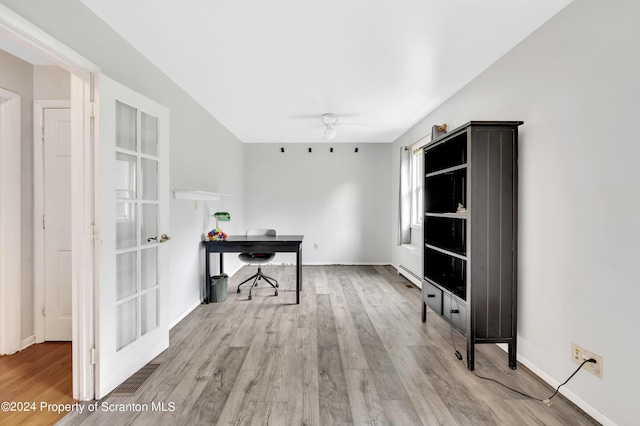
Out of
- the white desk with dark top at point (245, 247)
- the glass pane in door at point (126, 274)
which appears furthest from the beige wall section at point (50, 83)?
the white desk with dark top at point (245, 247)

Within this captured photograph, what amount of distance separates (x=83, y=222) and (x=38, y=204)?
1150mm

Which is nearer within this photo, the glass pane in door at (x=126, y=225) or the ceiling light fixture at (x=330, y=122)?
the glass pane in door at (x=126, y=225)

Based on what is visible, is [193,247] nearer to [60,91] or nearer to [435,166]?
[60,91]

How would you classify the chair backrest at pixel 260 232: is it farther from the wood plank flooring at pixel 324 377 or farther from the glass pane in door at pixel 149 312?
the glass pane in door at pixel 149 312

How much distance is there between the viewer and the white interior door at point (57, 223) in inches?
100

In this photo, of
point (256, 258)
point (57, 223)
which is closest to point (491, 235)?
point (256, 258)

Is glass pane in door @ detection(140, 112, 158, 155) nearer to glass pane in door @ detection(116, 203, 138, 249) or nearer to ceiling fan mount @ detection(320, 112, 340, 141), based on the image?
glass pane in door @ detection(116, 203, 138, 249)

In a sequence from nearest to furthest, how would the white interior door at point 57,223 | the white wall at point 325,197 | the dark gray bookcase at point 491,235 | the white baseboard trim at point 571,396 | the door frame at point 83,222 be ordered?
the white baseboard trim at point 571,396 → the door frame at point 83,222 → the dark gray bookcase at point 491,235 → the white interior door at point 57,223 → the white wall at point 325,197

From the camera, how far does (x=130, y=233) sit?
2191mm

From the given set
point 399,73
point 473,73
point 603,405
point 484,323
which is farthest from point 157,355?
point 473,73

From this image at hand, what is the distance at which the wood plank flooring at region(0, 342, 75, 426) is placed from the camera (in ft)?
5.69

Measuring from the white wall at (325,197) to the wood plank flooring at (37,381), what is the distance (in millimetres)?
3918

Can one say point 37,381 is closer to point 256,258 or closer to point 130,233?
point 130,233

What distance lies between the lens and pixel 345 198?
612 cm
